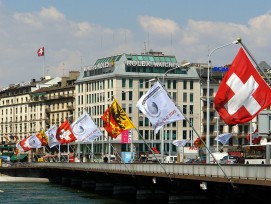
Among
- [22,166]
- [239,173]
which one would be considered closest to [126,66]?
[22,166]

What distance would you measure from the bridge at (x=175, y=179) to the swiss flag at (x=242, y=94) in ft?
17.8

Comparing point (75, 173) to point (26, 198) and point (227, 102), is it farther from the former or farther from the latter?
point (227, 102)

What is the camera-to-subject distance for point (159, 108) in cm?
6681

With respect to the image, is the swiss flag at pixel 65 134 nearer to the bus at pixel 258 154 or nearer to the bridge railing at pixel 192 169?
the bridge railing at pixel 192 169

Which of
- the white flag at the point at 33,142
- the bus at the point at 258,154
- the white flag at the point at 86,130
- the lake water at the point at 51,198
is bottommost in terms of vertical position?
the lake water at the point at 51,198

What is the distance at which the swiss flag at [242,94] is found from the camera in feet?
161

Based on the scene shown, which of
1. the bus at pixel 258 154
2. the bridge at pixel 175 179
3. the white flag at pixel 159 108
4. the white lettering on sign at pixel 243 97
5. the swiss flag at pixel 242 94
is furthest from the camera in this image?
the bus at pixel 258 154

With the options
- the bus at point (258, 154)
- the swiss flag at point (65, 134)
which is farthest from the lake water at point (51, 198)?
the bus at point (258, 154)

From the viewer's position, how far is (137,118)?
7800 inches

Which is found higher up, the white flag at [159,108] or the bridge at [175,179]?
the white flag at [159,108]

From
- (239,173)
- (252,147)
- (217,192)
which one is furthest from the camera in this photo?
(252,147)

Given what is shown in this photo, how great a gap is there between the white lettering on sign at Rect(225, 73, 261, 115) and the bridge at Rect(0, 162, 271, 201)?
556cm

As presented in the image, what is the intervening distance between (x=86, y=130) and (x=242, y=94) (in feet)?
173

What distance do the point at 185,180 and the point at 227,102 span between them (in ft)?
84.5
